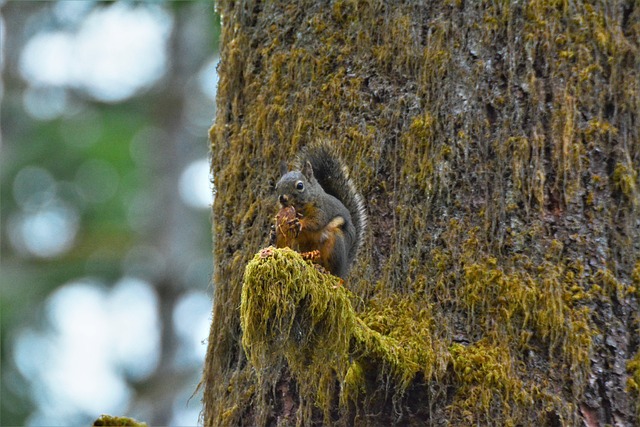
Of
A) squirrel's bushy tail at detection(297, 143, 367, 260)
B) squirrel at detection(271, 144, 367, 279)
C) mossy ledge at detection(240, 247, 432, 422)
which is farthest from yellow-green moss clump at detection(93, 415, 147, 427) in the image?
squirrel's bushy tail at detection(297, 143, 367, 260)

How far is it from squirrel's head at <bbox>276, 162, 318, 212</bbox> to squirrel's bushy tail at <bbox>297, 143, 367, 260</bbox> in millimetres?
92

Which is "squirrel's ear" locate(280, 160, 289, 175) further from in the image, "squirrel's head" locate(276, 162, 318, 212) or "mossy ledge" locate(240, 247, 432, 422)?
"mossy ledge" locate(240, 247, 432, 422)

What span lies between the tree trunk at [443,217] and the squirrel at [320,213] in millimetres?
50

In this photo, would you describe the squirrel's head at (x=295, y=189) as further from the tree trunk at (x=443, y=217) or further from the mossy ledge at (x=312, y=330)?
the mossy ledge at (x=312, y=330)

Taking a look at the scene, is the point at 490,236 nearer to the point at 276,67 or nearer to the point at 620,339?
the point at 620,339

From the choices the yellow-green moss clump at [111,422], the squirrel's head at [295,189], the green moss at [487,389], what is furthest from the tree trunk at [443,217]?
the yellow-green moss clump at [111,422]

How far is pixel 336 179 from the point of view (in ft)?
8.52

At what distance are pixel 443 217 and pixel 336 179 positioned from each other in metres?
0.39

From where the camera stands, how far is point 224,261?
2.62m

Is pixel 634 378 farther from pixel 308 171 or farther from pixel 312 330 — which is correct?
pixel 308 171

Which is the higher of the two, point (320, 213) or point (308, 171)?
point (308, 171)

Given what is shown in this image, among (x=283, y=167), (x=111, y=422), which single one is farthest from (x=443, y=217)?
(x=111, y=422)

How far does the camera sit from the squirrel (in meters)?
2.42

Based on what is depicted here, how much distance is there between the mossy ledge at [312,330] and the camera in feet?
6.25
